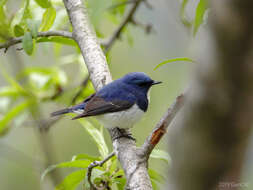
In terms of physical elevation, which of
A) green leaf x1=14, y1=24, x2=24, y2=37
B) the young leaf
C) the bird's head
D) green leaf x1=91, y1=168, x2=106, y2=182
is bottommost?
green leaf x1=91, y1=168, x2=106, y2=182

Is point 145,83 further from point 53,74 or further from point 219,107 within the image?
point 219,107

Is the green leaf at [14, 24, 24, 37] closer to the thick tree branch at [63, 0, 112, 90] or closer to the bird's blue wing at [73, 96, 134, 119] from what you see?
the thick tree branch at [63, 0, 112, 90]

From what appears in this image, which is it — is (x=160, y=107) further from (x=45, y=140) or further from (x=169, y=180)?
(x=169, y=180)

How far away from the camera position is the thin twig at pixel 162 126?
1.39 m

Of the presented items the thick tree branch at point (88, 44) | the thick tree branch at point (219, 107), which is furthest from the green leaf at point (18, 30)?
the thick tree branch at point (219, 107)

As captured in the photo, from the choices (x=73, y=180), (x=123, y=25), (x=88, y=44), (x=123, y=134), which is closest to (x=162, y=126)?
(x=73, y=180)

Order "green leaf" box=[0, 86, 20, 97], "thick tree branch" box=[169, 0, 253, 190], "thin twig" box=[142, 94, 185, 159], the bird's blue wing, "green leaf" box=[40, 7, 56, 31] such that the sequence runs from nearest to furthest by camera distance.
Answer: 1. "thick tree branch" box=[169, 0, 253, 190]
2. "thin twig" box=[142, 94, 185, 159]
3. "green leaf" box=[40, 7, 56, 31]
4. the bird's blue wing
5. "green leaf" box=[0, 86, 20, 97]

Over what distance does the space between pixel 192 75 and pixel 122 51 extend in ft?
19.6

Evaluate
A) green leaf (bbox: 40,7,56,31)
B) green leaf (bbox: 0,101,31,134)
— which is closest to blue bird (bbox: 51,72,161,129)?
green leaf (bbox: 0,101,31,134)

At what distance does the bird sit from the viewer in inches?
122

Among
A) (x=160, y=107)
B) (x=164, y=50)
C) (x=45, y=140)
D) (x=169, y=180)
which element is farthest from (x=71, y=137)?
(x=169, y=180)

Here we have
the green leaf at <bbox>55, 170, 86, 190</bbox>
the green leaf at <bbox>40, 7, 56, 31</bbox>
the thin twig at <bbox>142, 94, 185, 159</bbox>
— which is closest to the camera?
the thin twig at <bbox>142, 94, 185, 159</bbox>

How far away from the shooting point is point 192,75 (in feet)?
2.14

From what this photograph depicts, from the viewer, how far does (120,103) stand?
3432mm
